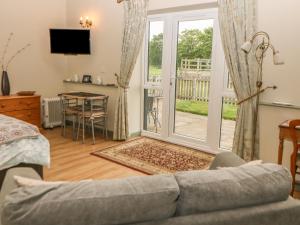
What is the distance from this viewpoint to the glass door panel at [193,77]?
421 centimetres

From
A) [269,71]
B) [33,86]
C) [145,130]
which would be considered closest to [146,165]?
[145,130]

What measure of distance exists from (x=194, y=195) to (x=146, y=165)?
2.55 meters

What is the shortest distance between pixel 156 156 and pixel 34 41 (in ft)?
11.0

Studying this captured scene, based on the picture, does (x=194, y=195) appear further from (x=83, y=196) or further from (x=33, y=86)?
(x=33, y=86)

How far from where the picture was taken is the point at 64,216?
40.4 inches

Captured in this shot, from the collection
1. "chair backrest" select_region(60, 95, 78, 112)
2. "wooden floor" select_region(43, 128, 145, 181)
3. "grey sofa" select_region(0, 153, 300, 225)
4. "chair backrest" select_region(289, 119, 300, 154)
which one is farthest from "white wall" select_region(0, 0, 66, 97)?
"chair backrest" select_region(289, 119, 300, 154)

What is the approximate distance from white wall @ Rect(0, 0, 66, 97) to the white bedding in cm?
303

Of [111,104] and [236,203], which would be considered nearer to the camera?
[236,203]

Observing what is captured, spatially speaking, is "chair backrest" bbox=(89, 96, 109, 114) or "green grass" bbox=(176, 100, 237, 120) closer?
"green grass" bbox=(176, 100, 237, 120)

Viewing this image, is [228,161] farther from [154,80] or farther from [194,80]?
[154,80]

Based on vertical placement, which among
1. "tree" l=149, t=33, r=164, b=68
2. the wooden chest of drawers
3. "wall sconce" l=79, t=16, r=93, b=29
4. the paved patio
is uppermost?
"wall sconce" l=79, t=16, r=93, b=29

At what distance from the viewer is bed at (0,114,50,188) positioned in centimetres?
246

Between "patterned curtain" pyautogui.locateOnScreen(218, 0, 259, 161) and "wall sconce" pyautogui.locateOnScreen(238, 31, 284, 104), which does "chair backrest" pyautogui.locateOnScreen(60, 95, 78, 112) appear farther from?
"wall sconce" pyautogui.locateOnScreen(238, 31, 284, 104)

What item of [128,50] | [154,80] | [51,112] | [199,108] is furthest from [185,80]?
[51,112]
